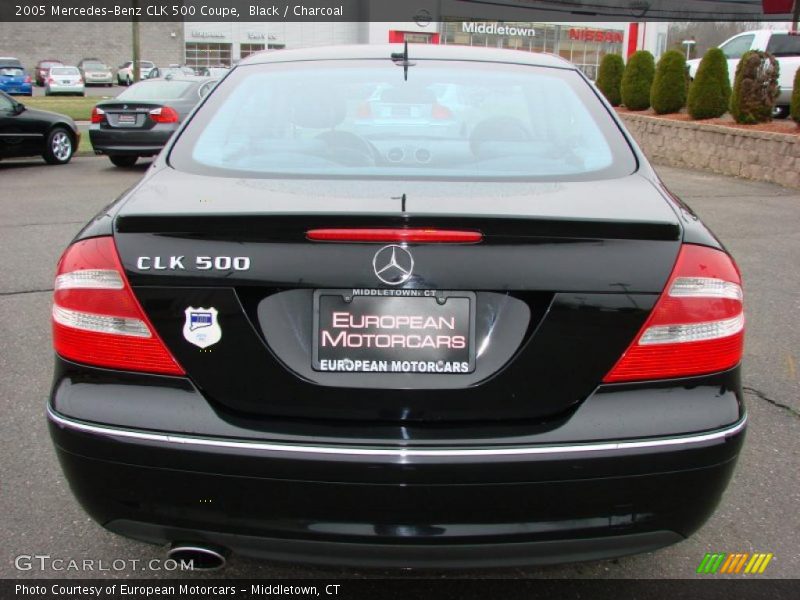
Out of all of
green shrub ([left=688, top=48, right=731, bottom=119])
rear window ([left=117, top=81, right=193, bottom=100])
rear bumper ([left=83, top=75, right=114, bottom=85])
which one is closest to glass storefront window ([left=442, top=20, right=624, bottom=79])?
rear bumper ([left=83, top=75, right=114, bottom=85])

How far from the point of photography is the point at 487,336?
6.53ft

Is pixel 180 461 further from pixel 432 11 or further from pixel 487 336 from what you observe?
pixel 432 11

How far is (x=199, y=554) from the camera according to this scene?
214 cm

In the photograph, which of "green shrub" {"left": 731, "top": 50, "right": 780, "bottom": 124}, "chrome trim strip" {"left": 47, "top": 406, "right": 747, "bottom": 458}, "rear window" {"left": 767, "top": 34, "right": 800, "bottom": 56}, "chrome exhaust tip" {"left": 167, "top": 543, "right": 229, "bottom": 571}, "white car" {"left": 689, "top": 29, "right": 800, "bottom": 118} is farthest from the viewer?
"rear window" {"left": 767, "top": 34, "right": 800, "bottom": 56}

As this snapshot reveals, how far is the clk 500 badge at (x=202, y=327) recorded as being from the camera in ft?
6.55

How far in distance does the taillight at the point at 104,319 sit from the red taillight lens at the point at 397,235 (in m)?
0.48

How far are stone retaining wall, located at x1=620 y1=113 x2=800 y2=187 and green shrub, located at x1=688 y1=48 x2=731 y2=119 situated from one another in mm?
482

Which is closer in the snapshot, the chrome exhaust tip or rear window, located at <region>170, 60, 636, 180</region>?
the chrome exhaust tip

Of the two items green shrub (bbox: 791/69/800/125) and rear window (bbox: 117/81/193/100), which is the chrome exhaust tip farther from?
rear window (bbox: 117/81/193/100)

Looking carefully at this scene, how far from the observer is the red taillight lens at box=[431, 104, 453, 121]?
Result: 3059 mm

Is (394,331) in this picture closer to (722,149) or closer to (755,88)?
(722,149)

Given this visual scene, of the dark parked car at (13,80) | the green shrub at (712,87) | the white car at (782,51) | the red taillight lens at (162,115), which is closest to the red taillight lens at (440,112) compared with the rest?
the red taillight lens at (162,115)

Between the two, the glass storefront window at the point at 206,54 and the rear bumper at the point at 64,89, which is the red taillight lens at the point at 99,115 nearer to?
the rear bumper at the point at 64,89

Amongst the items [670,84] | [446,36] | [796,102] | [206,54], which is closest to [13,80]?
[206,54]
